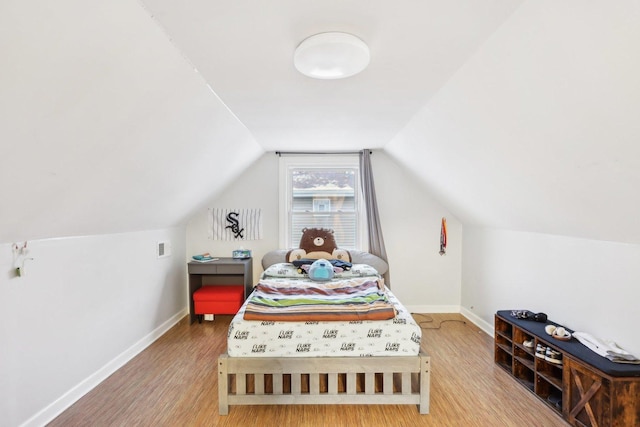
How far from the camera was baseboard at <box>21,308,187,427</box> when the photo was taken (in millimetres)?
2074

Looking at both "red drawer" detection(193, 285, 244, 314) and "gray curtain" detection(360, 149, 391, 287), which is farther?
"gray curtain" detection(360, 149, 391, 287)

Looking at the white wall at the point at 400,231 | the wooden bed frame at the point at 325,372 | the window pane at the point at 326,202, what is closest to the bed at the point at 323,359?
the wooden bed frame at the point at 325,372

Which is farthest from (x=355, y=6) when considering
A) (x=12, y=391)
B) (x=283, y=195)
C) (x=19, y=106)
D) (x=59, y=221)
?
(x=283, y=195)

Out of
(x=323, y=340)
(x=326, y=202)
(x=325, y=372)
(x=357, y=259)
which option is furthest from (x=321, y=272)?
(x=326, y=202)

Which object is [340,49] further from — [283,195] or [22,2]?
[283,195]

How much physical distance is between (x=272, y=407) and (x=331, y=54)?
2240 millimetres

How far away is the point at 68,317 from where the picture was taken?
233 centimetres

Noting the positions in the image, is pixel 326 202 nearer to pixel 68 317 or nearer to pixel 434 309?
pixel 434 309

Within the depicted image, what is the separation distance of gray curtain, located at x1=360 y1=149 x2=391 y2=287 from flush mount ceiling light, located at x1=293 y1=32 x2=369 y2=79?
2614 mm

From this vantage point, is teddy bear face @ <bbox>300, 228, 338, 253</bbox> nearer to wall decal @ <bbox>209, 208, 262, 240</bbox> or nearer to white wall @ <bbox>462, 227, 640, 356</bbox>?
wall decal @ <bbox>209, 208, 262, 240</bbox>

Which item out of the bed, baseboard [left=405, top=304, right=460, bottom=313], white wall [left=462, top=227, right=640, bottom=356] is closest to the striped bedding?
the bed

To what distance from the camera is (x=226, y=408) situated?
2219 mm

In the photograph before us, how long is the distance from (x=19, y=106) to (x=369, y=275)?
3.14 m

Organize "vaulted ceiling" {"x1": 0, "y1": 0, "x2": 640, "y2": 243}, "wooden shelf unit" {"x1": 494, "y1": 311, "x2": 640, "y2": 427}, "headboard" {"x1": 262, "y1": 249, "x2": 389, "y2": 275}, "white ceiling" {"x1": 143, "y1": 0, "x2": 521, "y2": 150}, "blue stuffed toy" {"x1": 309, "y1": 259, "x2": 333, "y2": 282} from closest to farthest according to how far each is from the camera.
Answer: "vaulted ceiling" {"x1": 0, "y1": 0, "x2": 640, "y2": 243} → "white ceiling" {"x1": 143, "y1": 0, "x2": 521, "y2": 150} → "wooden shelf unit" {"x1": 494, "y1": 311, "x2": 640, "y2": 427} → "blue stuffed toy" {"x1": 309, "y1": 259, "x2": 333, "y2": 282} → "headboard" {"x1": 262, "y1": 249, "x2": 389, "y2": 275}
